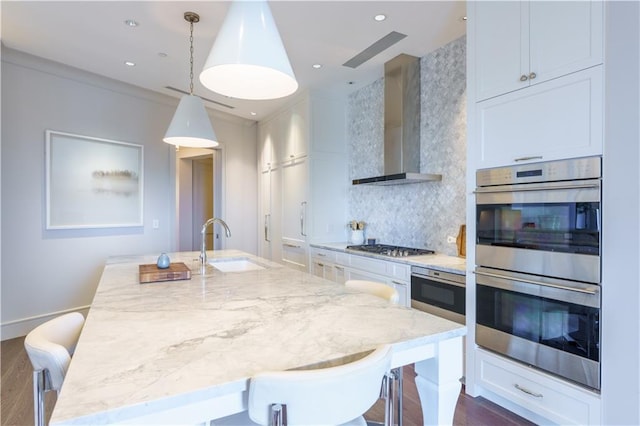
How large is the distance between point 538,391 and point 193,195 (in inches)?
244

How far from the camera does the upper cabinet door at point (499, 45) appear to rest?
6.57 ft

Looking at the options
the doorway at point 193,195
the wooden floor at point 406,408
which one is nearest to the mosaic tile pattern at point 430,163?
the wooden floor at point 406,408

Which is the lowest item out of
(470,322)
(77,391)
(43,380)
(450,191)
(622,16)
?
(470,322)

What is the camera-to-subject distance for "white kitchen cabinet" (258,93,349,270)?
14.1ft

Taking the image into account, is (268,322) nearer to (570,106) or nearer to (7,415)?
(570,106)

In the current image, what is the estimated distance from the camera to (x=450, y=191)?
313 cm

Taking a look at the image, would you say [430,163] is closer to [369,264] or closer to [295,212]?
[369,264]

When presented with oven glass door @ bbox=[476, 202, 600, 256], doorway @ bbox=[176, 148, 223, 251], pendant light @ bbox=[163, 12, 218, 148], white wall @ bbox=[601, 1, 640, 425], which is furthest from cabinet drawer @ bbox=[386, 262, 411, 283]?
doorway @ bbox=[176, 148, 223, 251]

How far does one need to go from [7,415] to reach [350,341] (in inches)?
98.5

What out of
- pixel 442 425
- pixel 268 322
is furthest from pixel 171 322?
pixel 442 425

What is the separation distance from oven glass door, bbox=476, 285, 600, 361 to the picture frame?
4.30 meters

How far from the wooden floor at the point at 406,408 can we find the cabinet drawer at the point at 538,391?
13 centimetres

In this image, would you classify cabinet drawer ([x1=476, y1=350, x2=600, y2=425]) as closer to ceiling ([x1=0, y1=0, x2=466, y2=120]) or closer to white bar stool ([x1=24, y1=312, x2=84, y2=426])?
white bar stool ([x1=24, y1=312, x2=84, y2=426])

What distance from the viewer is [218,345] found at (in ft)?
3.46
